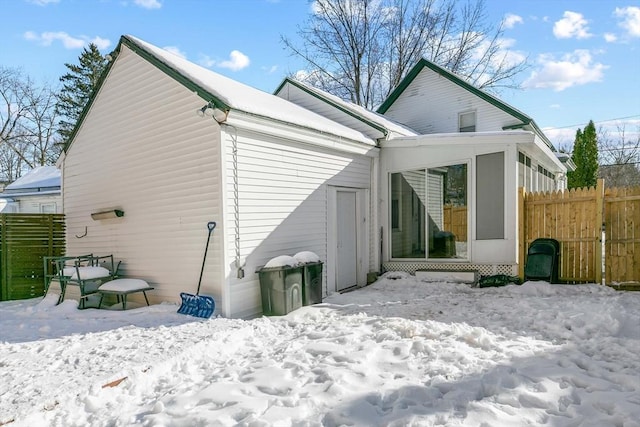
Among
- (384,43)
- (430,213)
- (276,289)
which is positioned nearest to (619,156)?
(384,43)

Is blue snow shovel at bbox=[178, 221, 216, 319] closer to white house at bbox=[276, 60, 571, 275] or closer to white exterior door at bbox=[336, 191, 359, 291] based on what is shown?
white exterior door at bbox=[336, 191, 359, 291]

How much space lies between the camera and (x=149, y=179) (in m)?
6.91

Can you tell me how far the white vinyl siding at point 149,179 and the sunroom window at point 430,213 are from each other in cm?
493

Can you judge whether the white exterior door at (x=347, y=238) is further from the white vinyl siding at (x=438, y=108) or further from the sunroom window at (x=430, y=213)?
the white vinyl siding at (x=438, y=108)

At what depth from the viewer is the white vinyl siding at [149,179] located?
6.12m

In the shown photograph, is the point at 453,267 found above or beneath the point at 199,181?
beneath

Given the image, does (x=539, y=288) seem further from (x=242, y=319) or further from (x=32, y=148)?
(x=32, y=148)

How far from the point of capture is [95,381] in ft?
11.7

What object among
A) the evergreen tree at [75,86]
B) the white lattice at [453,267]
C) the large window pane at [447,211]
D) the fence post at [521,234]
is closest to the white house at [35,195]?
the evergreen tree at [75,86]

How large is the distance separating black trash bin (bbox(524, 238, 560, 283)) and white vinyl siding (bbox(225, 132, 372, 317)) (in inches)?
164

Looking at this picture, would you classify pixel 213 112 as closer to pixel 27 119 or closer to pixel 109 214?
pixel 109 214

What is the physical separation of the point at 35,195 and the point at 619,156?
136 feet

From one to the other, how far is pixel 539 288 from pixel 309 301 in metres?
4.49

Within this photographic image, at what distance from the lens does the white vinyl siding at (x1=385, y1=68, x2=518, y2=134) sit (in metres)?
14.1
